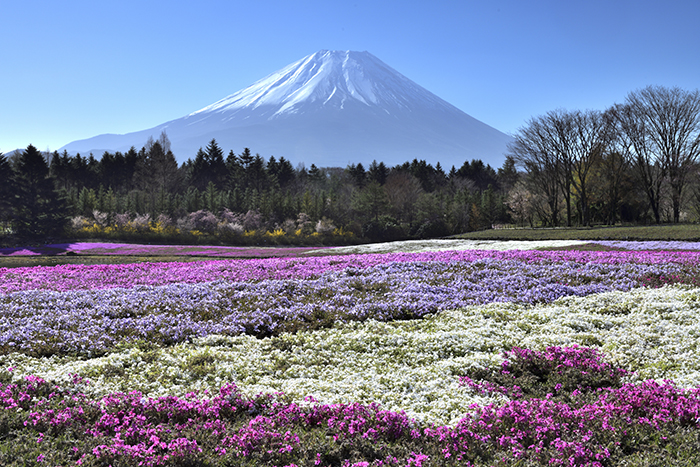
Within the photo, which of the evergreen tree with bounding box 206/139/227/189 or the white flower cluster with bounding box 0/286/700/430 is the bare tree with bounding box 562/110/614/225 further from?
the evergreen tree with bounding box 206/139/227/189

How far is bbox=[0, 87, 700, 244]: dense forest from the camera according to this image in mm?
45781

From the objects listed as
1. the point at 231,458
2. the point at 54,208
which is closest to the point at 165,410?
the point at 231,458

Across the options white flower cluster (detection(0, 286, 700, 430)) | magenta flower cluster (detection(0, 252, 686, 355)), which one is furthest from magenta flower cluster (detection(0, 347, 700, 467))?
magenta flower cluster (detection(0, 252, 686, 355))

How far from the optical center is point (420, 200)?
65.1 meters

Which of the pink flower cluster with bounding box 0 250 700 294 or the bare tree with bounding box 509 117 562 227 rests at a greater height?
the bare tree with bounding box 509 117 562 227

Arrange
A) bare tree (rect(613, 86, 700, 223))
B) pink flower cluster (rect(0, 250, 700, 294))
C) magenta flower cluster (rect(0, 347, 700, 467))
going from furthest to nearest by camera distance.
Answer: bare tree (rect(613, 86, 700, 223)) → pink flower cluster (rect(0, 250, 700, 294)) → magenta flower cluster (rect(0, 347, 700, 467))

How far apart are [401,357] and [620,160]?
176 ft

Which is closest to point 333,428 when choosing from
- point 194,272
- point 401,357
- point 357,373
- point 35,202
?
point 357,373

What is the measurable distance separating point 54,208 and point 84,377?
Result: 48.9m

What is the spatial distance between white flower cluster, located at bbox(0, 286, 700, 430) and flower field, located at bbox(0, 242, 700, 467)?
0.04m

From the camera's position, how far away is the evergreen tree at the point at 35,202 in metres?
44.8

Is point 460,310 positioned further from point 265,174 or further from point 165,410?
point 265,174

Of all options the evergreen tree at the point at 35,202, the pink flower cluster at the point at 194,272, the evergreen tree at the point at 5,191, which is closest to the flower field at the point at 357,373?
the pink flower cluster at the point at 194,272

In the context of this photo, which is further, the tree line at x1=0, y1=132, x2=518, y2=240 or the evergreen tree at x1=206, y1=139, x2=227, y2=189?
the evergreen tree at x1=206, y1=139, x2=227, y2=189
